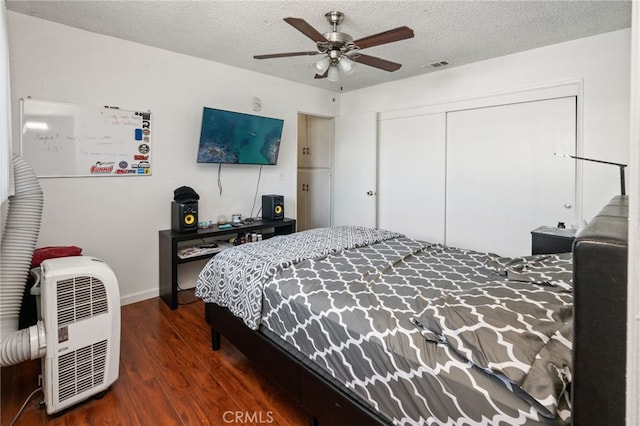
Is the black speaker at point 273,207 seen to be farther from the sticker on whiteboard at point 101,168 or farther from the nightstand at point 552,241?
the nightstand at point 552,241

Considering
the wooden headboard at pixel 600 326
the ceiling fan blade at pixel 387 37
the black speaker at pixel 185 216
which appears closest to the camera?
the wooden headboard at pixel 600 326

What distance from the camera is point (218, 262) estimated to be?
2.24 metres

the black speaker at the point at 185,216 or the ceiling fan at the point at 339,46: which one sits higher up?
the ceiling fan at the point at 339,46

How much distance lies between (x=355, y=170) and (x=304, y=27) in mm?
2730

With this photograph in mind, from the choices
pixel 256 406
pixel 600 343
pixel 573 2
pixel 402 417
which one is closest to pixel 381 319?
pixel 402 417

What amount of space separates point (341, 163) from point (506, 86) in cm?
226

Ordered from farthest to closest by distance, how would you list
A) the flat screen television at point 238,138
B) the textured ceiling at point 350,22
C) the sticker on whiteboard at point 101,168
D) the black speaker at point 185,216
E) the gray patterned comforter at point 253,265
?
the flat screen television at point 238,138 < the black speaker at point 185,216 < the sticker on whiteboard at point 101,168 < the textured ceiling at point 350,22 < the gray patterned comforter at point 253,265

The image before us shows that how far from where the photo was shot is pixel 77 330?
5.60 ft

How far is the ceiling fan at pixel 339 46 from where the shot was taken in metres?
2.11

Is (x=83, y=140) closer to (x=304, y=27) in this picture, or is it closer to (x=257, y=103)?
(x=257, y=103)

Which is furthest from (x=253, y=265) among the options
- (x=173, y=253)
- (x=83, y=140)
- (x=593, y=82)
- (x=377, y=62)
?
(x=593, y=82)

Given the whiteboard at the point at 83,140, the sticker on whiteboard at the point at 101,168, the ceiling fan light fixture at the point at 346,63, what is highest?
Answer: the ceiling fan light fixture at the point at 346,63

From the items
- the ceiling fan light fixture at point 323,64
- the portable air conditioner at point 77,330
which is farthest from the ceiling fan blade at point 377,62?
the portable air conditioner at point 77,330

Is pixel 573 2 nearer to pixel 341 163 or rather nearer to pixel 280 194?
pixel 341 163
